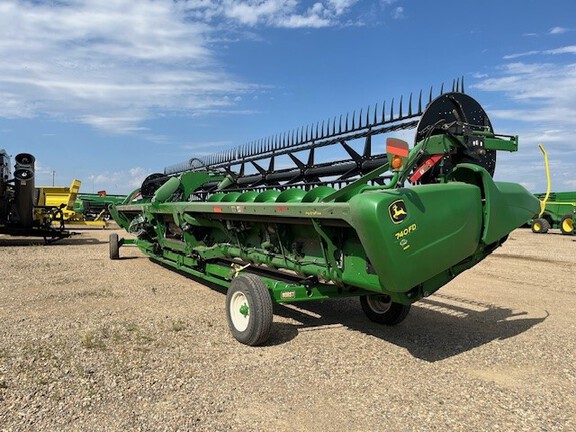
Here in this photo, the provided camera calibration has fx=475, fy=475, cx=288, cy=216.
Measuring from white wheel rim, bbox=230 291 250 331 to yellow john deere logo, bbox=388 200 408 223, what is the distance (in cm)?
174

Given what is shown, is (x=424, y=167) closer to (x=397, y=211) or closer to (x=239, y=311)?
(x=397, y=211)

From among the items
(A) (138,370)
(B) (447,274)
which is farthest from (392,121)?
(A) (138,370)

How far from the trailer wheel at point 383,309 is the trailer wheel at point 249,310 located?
1.38 metres

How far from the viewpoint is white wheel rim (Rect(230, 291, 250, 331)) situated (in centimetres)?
446

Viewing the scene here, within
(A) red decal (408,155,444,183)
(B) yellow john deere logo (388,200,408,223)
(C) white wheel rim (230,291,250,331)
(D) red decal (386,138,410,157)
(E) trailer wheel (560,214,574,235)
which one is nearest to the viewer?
(B) yellow john deere logo (388,200,408,223)

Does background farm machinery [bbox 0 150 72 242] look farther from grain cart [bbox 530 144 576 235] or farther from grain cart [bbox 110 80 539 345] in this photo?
grain cart [bbox 530 144 576 235]

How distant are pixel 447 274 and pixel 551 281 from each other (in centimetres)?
534

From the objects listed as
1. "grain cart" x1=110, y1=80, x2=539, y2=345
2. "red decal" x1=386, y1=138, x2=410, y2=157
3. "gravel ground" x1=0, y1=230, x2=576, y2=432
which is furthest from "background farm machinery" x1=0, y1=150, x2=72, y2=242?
"red decal" x1=386, y1=138, x2=410, y2=157

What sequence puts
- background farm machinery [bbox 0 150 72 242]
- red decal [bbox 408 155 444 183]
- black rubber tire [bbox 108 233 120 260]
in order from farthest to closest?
1. background farm machinery [bbox 0 150 72 242]
2. black rubber tire [bbox 108 233 120 260]
3. red decal [bbox 408 155 444 183]

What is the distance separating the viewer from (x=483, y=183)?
405 centimetres

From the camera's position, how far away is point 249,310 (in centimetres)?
432

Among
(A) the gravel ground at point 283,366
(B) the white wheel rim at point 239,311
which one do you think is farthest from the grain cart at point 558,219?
(B) the white wheel rim at point 239,311

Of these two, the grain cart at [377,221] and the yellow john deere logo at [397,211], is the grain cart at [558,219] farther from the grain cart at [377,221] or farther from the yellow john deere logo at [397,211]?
the yellow john deere logo at [397,211]

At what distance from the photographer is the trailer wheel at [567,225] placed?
826 inches
